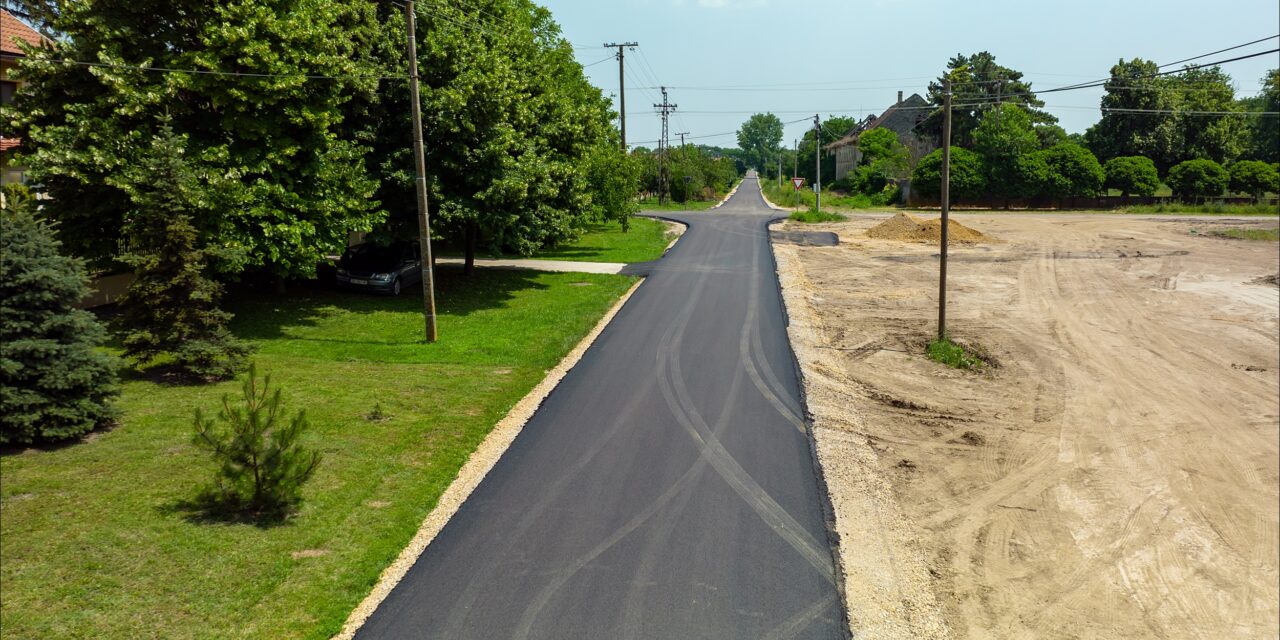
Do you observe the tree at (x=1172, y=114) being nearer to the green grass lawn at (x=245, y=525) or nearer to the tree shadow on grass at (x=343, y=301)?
the green grass lawn at (x=245, y=525)

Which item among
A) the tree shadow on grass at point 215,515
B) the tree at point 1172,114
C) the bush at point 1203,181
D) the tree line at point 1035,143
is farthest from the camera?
the tree line at point 1035,143

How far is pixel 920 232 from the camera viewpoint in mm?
49000

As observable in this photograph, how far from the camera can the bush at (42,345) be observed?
37.3ft

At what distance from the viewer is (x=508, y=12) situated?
30609mm

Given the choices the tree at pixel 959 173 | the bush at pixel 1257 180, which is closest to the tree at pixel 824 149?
the tree at pixel 959 173

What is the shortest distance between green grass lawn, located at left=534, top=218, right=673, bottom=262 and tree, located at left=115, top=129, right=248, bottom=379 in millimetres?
19725

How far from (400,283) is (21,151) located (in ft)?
38.9

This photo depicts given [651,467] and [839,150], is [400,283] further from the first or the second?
[839,150]

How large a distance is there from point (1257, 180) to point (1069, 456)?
7.54 meters

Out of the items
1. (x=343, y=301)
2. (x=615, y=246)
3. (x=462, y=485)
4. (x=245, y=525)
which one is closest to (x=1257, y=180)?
(x=462, y=485)

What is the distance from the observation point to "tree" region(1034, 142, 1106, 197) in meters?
59.9

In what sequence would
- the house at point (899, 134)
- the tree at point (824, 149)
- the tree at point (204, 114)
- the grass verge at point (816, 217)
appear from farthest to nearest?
1. the tree at point (824, 149)
2. the house at point (899, 134)
3. the grass verge at point (816, 217)
4. the tree at point (204, 114)

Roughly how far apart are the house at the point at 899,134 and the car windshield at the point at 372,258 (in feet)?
197

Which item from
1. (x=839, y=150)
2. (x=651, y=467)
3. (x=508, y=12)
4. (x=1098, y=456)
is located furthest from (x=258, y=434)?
(x=839, y=150)
